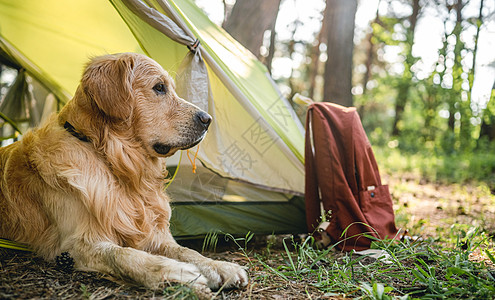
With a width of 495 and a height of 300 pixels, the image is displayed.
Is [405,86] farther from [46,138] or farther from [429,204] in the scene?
[46,138]

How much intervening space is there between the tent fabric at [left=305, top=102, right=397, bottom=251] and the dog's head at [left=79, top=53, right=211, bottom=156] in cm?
104

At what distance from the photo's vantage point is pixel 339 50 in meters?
6.29

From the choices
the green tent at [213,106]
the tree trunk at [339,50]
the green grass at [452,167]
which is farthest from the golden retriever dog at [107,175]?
the green grass at [452,167]

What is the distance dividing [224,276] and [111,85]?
3.99ft

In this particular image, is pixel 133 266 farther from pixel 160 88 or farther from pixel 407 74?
pixel 407 74

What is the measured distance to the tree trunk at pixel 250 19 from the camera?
14.9 feet

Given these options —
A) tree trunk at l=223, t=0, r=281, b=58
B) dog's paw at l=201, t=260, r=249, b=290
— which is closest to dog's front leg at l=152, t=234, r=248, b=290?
dog's paw at l=201, t=260, r=249, b=290

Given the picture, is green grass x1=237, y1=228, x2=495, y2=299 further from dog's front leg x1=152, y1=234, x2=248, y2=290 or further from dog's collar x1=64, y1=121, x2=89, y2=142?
dog's collar x1=64, y1=121, x2=89, y2=142

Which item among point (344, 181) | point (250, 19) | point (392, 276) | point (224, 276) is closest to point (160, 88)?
point (224, 276)

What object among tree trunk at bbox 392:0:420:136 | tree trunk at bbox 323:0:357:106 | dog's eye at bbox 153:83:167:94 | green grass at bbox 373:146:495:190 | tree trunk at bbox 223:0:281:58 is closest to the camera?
dog's eye at bbox 153:83:167:94

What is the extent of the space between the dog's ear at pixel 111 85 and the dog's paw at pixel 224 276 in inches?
38.6

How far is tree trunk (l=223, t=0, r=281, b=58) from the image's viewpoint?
453 centimetres

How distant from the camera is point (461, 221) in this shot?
4.07m

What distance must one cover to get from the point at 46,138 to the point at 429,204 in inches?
192
